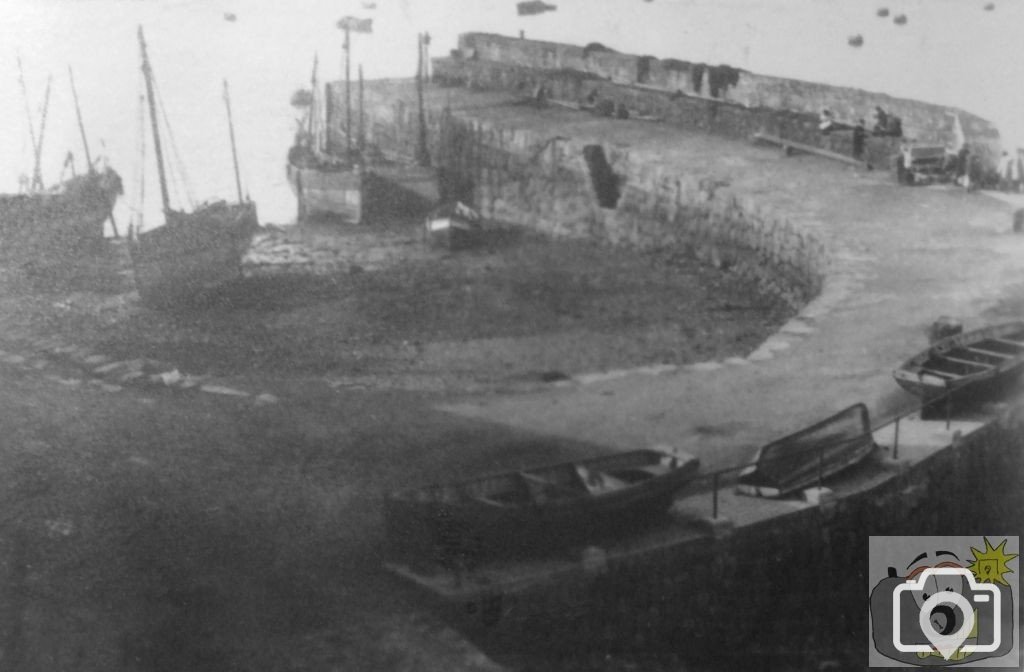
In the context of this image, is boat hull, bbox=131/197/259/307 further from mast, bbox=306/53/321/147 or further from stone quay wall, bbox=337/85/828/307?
mast, bbox=306/53/321/147

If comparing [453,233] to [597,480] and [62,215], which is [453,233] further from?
[597,480]

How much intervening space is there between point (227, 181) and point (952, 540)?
27.9 meters

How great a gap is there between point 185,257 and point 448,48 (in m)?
15.7

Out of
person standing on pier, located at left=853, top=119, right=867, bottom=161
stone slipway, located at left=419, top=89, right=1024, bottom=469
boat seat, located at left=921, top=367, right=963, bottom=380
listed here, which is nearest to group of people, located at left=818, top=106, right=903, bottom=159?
person standing on pier, located at left=853, top=119, right=867, bottom=161

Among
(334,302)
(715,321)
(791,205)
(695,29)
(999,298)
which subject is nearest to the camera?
(999,298)

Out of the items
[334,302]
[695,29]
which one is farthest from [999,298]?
[695,29]

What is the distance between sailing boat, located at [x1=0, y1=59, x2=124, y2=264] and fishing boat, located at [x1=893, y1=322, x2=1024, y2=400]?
9403 millimetres

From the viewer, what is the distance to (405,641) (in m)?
7.28

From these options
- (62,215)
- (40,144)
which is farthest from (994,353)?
(62,215)

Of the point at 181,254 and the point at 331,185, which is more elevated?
the point at 331,185

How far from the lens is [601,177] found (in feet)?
74.9

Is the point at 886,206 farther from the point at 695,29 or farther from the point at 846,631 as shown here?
the point at 695,29

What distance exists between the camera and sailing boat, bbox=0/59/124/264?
52.8 ft

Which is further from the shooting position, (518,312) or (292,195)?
(292,195)
